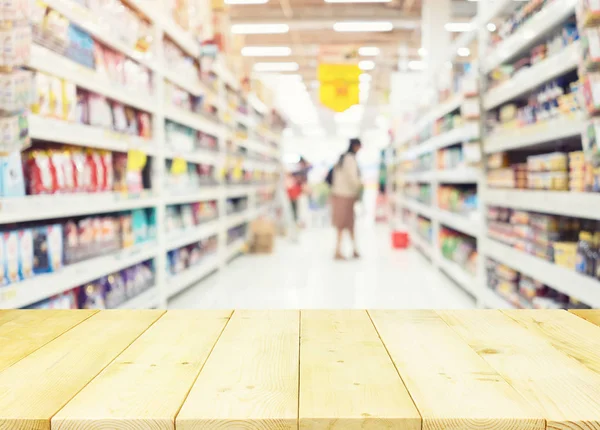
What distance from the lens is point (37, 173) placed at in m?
2.68

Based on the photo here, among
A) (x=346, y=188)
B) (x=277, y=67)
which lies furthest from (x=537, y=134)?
(x=277, y=67)

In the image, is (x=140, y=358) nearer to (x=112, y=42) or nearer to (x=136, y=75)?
(x=112, y=42)

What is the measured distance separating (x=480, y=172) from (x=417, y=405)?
3.71 meters

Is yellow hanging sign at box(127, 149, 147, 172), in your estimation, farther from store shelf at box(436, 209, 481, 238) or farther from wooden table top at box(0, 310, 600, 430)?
store shelf at box(436, 209, 481, 238)

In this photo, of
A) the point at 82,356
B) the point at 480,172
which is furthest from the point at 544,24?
the point at 82,356

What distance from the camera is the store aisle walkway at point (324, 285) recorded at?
473 centimetres

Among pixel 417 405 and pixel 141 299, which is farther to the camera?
pixel 141 299

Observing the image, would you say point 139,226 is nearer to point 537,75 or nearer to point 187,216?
point 187,216

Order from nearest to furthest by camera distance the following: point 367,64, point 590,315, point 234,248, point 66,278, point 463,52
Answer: point 590,315 < point 66,278 < point 463,52 < point 234,248 < point 367,64

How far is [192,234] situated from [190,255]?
27 cm

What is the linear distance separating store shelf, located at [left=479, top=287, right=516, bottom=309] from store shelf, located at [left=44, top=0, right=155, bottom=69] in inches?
113

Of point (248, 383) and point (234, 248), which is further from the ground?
point (248, 383)

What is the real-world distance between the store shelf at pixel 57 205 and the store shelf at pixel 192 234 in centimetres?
85

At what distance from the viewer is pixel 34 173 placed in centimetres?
267
